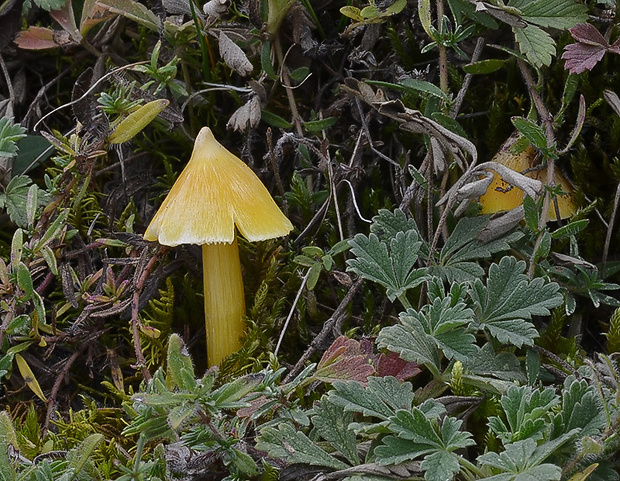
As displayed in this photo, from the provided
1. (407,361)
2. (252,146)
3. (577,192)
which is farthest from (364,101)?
(407,361)

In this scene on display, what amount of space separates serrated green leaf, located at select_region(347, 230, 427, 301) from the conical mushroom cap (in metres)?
0.26

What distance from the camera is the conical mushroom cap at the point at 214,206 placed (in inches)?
74.7

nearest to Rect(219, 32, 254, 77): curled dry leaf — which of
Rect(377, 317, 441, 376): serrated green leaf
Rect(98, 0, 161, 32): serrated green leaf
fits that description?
Rect(98, 0, 161, 32): serrated green leaf

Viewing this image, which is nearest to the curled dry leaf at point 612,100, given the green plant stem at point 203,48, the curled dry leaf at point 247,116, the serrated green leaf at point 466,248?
the serrated green leaf at point 466,248

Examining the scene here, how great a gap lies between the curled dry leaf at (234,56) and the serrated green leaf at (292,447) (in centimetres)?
119

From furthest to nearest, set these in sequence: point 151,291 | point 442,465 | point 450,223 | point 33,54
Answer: point 33,54 < point 151,291 < point 450,223 < point 442,465

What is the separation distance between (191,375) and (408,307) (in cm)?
61

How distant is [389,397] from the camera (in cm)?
163

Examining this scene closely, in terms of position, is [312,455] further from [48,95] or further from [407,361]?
[48,95]

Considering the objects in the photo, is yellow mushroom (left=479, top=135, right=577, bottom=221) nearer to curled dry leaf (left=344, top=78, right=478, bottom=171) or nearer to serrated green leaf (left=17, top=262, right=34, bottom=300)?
curled dry leaf (left=344, top=78, right=478, bottom=171)

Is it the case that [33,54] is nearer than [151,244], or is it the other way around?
[151,244]

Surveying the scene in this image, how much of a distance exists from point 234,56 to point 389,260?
91cm

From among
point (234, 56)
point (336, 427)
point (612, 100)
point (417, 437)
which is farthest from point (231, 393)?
point (612, 100)

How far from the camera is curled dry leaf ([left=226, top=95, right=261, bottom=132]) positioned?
7.64 ft
